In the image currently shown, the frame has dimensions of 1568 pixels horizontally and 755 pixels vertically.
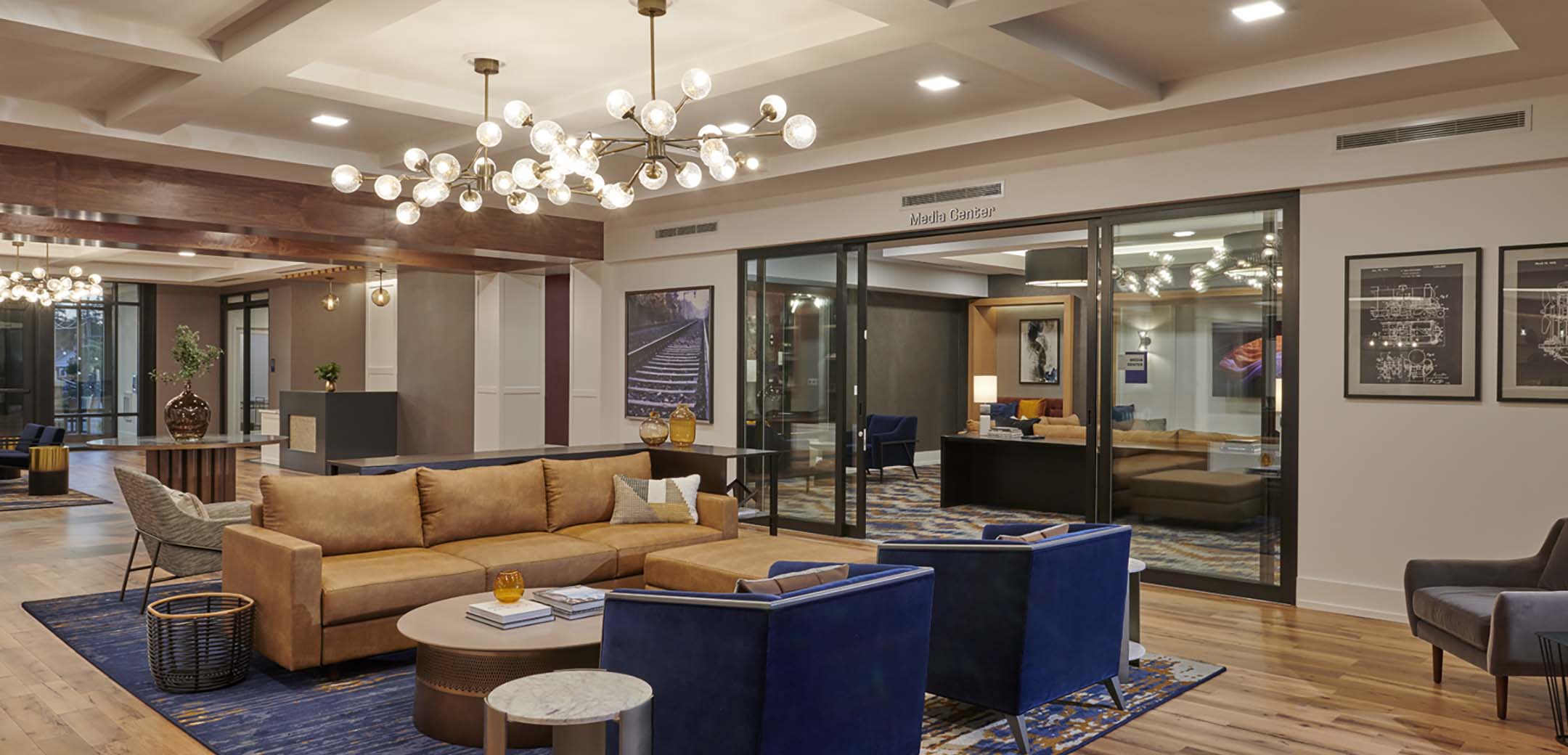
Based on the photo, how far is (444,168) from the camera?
4402mm

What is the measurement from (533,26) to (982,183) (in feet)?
10.6

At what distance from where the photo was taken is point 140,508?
5219 mm

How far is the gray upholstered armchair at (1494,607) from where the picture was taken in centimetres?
362

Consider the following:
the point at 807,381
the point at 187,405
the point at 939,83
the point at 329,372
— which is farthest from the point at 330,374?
the point at 939,83

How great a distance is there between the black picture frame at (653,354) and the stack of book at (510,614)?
4755 millimetres

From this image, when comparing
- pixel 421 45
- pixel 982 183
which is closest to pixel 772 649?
pixel 421 45

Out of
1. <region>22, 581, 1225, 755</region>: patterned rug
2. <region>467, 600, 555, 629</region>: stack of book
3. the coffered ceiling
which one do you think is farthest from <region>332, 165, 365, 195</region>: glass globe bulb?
<region>22, 581, 1225, 755</region>: patterned rug

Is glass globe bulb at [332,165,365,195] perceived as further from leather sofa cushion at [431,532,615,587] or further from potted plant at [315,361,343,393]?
potted plant at [315,361,343,393]

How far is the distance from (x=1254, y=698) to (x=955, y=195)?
3881 millimetres

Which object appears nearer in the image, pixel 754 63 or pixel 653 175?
pixel 653 175

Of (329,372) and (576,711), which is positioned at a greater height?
(329,372)

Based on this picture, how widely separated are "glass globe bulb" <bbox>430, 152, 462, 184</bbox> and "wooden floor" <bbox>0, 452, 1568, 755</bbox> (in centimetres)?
235

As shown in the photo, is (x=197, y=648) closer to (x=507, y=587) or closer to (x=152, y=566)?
(x=507, y=587)

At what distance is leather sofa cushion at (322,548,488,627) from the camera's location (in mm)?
4191
